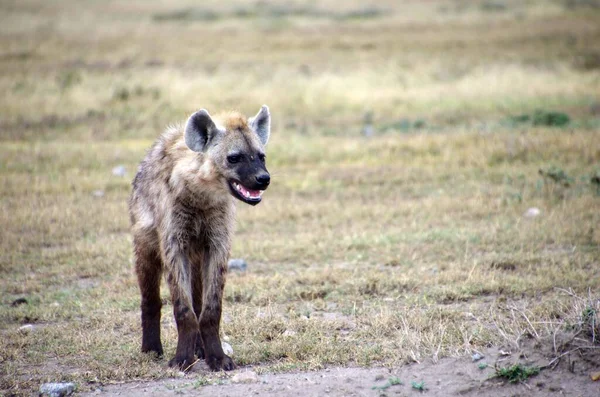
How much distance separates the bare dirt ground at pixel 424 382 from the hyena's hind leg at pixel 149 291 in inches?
25.7

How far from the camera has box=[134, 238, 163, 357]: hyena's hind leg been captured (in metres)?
5.53

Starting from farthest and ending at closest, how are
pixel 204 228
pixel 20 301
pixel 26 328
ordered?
pixel 20 301 < pixel 26 328 < pixel 204 228

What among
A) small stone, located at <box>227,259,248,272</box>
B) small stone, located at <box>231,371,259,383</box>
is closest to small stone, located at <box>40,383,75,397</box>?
small stone, located at <box>231,371,259,383</box>

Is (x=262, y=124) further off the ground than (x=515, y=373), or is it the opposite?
(x=262, y=124)

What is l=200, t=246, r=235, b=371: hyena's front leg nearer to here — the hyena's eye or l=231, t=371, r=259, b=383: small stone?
l=231, t=371, r=259, b=383: small stone

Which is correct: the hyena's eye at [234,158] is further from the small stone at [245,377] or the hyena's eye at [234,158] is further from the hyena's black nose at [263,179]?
the small stone at [245,377]

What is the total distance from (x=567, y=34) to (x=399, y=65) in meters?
7.17

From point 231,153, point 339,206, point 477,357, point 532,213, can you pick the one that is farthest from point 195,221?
point 532,213

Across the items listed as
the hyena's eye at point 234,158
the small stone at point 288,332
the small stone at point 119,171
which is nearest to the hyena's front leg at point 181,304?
the hyena's eye at point 234,158

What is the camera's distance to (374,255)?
7.99 m

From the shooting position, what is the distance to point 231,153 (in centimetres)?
525

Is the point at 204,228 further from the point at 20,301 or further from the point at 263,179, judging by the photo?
the point at 20,301

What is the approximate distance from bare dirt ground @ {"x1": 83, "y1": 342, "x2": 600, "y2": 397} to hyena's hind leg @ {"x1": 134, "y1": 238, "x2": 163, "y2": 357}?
652 mm

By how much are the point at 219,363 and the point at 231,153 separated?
54.1 inches
